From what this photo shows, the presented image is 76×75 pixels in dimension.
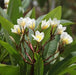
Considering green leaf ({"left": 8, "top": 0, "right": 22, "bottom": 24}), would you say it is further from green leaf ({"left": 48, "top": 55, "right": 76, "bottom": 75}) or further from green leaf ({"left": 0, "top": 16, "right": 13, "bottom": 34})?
green leaf ({"left": 48, "top": 55, "right": 76, "bottom": 75})

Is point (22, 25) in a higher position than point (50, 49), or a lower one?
higher

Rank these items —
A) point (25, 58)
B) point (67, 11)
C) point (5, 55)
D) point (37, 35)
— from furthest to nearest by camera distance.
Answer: point (67, 11), point (5, 55), point (25, 58), point (37, 35)

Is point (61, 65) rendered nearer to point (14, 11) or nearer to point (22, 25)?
point (22, 25)

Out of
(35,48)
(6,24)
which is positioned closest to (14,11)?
(6,24)

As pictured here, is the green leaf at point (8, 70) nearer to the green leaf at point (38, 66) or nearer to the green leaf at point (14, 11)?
the green leaf at point (38, 66)

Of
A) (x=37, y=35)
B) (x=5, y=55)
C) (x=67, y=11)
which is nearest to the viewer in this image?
(x=37, y=35)

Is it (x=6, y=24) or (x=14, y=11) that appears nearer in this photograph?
(x=6, y=24)

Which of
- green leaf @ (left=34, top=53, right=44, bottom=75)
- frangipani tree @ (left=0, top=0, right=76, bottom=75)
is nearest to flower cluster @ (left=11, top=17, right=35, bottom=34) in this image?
frangipani tree @ (left=0, top=0, right=76, bottom=75)

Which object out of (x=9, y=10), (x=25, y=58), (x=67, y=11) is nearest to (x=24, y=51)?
(x=25, y=58)

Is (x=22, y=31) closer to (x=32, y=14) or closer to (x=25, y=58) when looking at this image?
(x=25, y=58)
